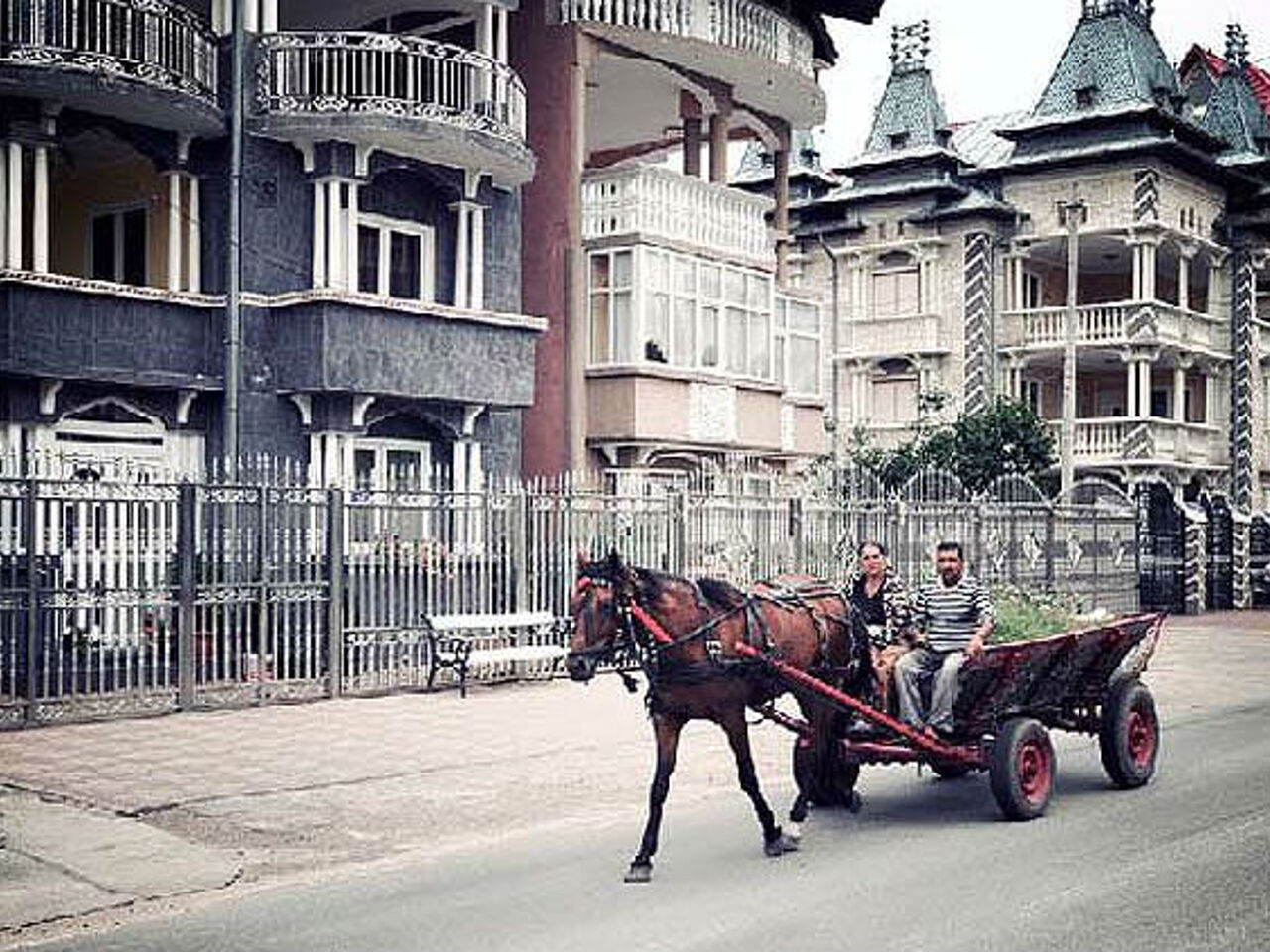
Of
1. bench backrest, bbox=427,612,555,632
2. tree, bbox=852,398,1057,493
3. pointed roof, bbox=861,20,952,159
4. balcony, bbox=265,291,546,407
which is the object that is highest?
pointed roof, bbox=861,20,952,159

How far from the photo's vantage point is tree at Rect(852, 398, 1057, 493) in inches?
1566

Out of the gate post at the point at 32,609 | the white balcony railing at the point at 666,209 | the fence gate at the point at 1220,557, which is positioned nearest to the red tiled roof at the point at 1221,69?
the fence gate at the point at 1220,557

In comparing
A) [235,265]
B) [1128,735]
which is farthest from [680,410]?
[1128,735]

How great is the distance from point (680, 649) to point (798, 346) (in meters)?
21.9

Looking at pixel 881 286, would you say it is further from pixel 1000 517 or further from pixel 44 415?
pixel 44 415

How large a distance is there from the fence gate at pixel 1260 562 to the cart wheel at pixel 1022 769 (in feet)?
90.1

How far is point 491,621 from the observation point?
18703 millimetres

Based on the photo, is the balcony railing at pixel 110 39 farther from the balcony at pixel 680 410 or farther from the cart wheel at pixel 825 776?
the cart wheel at pixel 825 776

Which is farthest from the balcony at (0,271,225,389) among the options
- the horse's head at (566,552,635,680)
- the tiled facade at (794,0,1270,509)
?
the tiled facade at (794,0,1270,509)

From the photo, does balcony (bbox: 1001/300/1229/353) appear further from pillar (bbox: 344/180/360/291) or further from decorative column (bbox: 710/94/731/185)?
pillar (bbox: 344/180/360/291)

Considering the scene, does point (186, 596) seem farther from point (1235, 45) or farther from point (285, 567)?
point (1235, 45)

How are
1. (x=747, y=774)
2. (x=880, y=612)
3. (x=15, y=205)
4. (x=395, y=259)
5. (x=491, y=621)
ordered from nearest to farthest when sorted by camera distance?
(x=747, y=774) → (x=880, y=612) → (x=491, y=621) → (x=15, y=205) → (x=395, y=259)

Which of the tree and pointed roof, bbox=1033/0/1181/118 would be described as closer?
the tree

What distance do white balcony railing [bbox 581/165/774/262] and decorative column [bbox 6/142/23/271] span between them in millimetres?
9378
